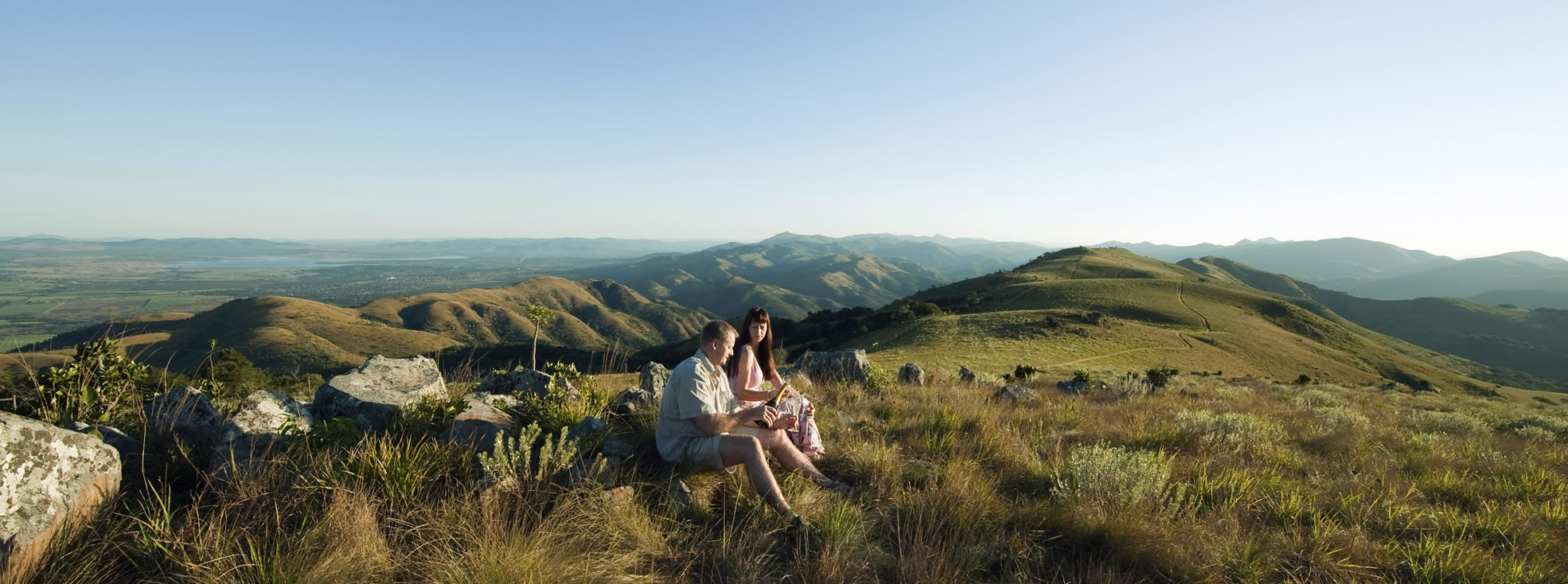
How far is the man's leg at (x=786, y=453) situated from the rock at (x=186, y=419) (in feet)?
13.9

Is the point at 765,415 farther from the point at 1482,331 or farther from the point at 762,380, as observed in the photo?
the point at 1482,331

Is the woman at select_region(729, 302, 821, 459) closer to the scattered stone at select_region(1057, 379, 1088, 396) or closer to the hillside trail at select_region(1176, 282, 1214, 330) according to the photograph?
the scattered stone at select_region(1057, 379, 1088, 396)

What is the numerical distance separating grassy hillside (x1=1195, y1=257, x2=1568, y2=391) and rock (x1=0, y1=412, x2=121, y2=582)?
115414 mm

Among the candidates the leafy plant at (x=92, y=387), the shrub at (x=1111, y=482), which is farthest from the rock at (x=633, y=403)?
the shrub at (x=1111, y=482)

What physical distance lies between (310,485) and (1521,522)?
28.3 ft

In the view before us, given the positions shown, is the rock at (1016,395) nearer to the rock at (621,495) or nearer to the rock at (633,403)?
the rock at (633,403)

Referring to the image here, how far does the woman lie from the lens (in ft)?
17.1

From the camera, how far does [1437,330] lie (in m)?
118

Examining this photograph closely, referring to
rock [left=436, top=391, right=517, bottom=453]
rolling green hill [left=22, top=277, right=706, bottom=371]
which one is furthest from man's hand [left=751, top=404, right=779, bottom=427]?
rolling green hill [left=22, top=277, right=706, bottom=371]

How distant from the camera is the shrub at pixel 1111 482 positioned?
399 cm

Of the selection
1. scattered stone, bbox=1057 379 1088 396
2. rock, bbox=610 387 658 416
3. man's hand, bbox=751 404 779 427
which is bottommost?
scattered stone, bbox=1057 379 1088 396

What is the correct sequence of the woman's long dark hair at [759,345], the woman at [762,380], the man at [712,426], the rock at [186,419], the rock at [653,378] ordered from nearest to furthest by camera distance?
the rock at [186,419]
the man at [712,426]
the woman at [762,380]
the woman's long dark hair at [759,345]
the rock at [653,378]

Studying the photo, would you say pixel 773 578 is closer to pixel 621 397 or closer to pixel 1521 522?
pixel 621 397

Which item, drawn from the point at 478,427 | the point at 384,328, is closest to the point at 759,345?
the point at 478,427
